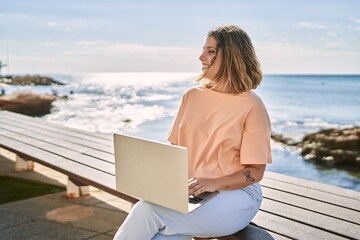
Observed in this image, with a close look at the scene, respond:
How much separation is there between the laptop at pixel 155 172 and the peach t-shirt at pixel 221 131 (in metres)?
0.23

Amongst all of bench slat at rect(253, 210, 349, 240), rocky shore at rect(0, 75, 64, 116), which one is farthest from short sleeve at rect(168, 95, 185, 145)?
rocky shore at rect(0, 75, 64, 116)

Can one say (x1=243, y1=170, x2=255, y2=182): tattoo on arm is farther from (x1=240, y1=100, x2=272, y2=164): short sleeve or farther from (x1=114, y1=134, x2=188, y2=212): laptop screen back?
(x1=114, y1=134, x2=188, y2=212): laptop screen back

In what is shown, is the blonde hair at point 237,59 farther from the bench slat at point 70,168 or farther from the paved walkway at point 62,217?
the paved walkway at point 62,217

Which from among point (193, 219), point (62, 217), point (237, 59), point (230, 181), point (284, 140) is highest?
point (237, 59)

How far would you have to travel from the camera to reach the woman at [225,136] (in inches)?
82.0

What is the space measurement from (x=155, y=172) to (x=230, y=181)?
43cm

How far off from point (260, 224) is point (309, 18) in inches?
2955

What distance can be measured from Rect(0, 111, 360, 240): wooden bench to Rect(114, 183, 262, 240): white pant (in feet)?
0.31

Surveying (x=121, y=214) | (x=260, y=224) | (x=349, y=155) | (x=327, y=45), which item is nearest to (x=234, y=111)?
(x=260, y=224)

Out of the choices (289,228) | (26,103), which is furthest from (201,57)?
(26,103)

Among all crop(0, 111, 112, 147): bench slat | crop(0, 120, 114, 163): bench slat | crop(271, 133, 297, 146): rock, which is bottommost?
crop(271, 133, 297, 146): rock

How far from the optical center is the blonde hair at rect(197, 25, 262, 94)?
2232 mm

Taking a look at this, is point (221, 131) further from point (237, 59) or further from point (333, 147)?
point (333, 147)

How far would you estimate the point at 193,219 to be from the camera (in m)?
1.99
